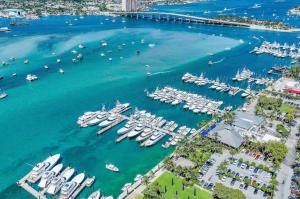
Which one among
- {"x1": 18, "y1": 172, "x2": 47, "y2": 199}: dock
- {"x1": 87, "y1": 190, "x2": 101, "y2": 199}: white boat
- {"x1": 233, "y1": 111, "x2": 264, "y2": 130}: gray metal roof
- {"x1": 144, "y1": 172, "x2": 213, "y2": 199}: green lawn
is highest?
{"x1": 233, "y1": 111, "x2": 264, "y2": 130}: gray metal roof

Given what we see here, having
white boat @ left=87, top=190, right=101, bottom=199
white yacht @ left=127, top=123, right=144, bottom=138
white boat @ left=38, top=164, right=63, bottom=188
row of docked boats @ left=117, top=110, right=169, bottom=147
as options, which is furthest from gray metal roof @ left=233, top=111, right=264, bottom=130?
white boat @ left=38, top=164, right=63, bottom=188

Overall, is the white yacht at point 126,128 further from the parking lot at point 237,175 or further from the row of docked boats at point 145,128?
the parking lot at point 237,175

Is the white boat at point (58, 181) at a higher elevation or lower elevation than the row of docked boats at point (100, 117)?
lower

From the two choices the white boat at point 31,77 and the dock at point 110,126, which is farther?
the white boat at point 31,77

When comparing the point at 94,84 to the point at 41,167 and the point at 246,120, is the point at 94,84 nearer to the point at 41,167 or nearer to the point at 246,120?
the point at 41,167

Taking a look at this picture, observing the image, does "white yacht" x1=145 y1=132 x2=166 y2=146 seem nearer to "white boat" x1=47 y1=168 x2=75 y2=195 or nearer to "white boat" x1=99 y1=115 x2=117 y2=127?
"white boat" x1=99 y1=115 x2=117 y2=127

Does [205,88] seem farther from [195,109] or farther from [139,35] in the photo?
[139,35]

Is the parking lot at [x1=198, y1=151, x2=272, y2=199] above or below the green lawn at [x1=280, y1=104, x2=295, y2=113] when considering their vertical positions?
below

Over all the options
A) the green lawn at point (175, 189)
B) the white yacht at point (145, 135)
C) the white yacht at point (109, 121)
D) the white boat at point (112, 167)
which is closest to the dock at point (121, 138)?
the white yacht at point (145, 135)
